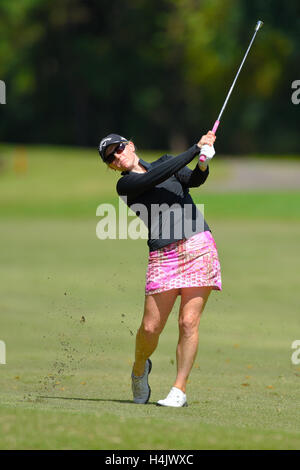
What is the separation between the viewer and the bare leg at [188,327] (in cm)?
747

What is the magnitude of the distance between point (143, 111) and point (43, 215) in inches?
1721

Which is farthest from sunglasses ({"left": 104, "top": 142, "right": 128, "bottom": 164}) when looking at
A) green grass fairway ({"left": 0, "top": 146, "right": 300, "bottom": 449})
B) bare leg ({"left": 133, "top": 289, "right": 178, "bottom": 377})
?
green grass fairway ({"left": 0, "top": 146, "right": 300, "bottom": 449})

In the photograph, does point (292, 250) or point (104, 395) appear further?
point (292, 250)

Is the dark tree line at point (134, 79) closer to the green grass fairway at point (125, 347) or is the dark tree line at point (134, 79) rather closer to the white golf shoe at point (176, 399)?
the green grass fairway at point (125, 347)

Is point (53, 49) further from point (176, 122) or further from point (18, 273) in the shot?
point (18, 273)

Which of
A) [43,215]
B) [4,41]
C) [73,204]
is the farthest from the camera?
[4,41]

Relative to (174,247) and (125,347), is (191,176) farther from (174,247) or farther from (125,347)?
(125,347)

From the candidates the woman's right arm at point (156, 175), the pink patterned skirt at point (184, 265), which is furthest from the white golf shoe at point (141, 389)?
the woman's right arm at point (156, 175)

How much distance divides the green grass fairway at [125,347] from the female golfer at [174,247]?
623 millimetres

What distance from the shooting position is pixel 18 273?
709 inches

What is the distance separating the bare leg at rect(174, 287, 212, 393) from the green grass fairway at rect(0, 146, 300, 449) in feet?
0.96

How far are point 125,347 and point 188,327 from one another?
427 centimetres

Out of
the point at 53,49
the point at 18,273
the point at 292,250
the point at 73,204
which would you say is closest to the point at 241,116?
the point at 53,49

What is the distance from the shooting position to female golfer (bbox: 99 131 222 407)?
7422 mm
